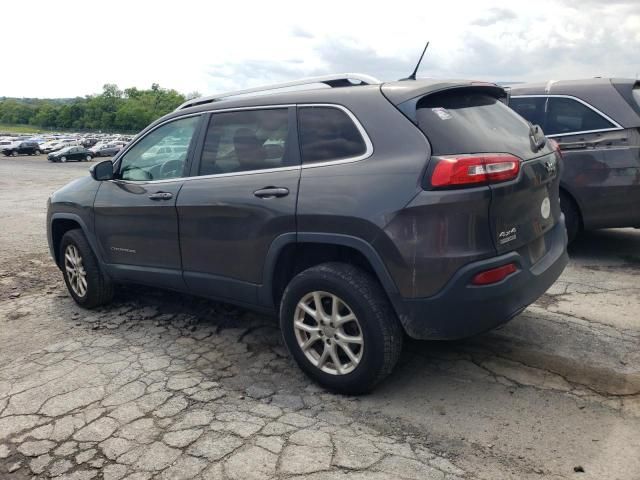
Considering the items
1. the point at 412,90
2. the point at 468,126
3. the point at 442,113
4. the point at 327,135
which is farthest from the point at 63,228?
the point at 468,126

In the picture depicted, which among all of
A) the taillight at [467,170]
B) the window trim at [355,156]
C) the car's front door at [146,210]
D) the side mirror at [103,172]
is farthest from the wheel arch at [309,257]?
the side mirror at [103,172]

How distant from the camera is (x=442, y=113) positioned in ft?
10.1

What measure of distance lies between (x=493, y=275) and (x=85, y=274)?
357cm

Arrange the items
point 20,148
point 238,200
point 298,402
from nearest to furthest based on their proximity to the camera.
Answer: point 298,402 → point 238,200 → point 20,148

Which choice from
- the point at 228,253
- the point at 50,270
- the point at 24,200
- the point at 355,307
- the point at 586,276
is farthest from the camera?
the point at 24,200

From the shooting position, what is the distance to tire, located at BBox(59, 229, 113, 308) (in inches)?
192

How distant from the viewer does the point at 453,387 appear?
11.0 feet

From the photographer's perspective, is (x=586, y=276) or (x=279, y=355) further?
(x=586, y=276)

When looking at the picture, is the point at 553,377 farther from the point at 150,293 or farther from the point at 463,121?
the point at 150,293

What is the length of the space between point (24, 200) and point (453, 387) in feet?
46.1

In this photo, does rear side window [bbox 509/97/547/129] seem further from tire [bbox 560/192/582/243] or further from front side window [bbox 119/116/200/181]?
front side window [bbox 119/116/200/181]

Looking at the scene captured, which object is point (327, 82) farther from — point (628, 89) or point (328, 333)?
point (628, 89)

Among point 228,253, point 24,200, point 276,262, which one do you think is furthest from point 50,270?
point 24,200

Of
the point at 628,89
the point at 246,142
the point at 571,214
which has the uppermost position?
the point at 628,89
